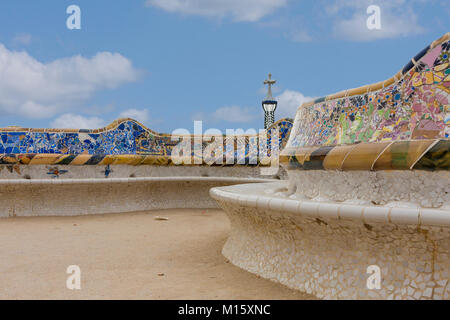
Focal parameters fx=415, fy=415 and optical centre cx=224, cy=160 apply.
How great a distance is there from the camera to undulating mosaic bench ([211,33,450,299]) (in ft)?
8.09

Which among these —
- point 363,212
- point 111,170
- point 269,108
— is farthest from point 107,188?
point 269,108

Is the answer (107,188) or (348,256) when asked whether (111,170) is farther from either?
(348,256)

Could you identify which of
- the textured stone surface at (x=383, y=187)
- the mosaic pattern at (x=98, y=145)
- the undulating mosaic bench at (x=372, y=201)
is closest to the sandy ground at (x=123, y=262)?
the undulating mosaic bench at (x=372, y=201)

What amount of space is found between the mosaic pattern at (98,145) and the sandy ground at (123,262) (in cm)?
132

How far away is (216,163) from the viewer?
9.46 meters

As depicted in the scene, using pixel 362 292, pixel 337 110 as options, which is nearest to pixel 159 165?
pixel 337 110

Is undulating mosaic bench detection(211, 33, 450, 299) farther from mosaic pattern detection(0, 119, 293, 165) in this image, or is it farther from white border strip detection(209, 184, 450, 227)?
mosaic pattern detection(0, 119, 293, 165)

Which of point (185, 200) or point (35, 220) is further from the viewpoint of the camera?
point (185, 200)

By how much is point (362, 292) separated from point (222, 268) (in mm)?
1602

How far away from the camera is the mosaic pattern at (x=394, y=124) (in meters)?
2.73

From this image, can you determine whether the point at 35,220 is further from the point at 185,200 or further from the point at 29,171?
the point at 185,200

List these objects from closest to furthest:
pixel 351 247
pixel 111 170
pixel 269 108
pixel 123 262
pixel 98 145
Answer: pixel 351 247 < pixel 123 262 < pixel 111 170 < pixel 98 145 < pixel 269 108

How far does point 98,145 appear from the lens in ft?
27.8

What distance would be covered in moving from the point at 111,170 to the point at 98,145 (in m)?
0.61
